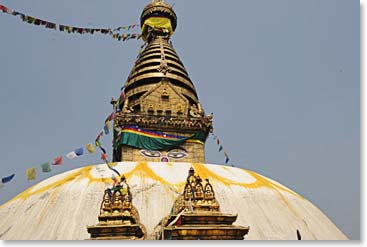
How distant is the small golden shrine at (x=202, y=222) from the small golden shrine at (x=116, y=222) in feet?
1.81

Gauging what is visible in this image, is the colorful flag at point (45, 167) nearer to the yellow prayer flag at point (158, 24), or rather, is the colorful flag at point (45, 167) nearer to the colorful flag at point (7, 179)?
the colorful flag at point (7, 179)

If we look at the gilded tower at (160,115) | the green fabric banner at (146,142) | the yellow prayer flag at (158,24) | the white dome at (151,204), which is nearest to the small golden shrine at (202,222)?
the white dome at (151,204)

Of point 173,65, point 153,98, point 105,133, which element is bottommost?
point 105,133

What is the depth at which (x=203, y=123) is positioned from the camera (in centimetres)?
1474

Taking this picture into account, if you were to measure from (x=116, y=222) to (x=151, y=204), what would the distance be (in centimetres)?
247

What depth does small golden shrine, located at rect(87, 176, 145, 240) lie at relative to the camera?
209 inches

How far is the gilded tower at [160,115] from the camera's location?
13.6 meters

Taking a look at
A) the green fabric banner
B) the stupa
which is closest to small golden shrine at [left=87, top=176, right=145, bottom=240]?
the stupa

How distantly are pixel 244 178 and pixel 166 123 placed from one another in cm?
552

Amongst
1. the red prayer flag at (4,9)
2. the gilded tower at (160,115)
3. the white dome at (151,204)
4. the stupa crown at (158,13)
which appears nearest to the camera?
the red prayer flag at (4,9)

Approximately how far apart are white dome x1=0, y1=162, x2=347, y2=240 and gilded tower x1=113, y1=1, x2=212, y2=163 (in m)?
3.67

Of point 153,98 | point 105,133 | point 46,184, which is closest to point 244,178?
point 105,133

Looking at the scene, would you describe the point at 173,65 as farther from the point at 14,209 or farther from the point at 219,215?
the point at 219,215

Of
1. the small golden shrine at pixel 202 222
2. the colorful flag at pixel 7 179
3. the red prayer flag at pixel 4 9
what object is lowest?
the small golden shrine at pixel 202 222
